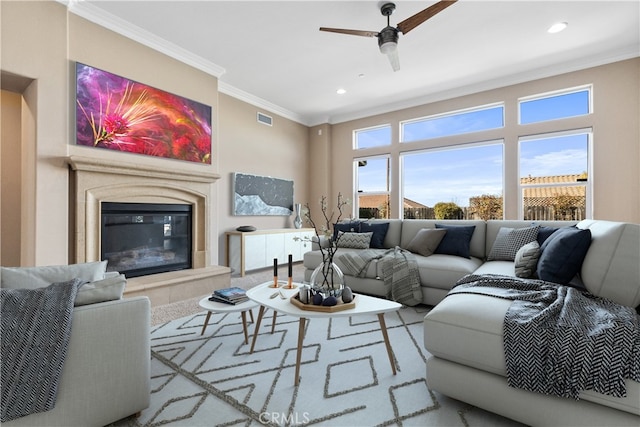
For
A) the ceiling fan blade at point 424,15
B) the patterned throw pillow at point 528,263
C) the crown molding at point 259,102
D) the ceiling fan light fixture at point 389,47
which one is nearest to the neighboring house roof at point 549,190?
the patterned throw pillow at point 528,263

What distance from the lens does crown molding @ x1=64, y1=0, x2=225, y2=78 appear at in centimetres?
291

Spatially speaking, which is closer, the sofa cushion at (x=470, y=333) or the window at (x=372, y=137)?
Answer: the sofa cushion at (x=470, y=333)

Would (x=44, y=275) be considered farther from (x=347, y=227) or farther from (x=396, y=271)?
(x=347, y=227)

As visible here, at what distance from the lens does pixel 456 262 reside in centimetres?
306

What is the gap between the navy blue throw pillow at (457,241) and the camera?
340 centimetres

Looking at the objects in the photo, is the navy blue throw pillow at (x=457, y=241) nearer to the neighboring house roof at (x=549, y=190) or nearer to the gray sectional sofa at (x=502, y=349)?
the gray sectional sofa at (x=502, y=349)

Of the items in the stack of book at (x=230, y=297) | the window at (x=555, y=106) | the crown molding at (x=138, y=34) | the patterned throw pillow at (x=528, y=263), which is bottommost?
the stack of book at (x=230, y=297)

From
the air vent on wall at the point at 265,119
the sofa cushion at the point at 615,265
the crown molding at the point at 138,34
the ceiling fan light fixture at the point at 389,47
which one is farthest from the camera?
the air vent on wall at the point at 265,119

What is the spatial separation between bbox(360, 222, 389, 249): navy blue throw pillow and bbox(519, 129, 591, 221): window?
2264 millimetres

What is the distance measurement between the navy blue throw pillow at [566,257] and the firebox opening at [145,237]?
12.6 feet

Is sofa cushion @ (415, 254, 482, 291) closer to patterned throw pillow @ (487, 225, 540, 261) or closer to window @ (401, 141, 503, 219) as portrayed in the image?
patterned throw pillow @ (487, 225, 540, 261)

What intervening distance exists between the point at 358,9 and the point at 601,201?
396 centimetres

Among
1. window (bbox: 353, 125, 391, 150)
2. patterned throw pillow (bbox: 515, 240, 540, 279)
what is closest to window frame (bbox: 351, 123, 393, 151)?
window (bbox: 353, 125, 391, 150)

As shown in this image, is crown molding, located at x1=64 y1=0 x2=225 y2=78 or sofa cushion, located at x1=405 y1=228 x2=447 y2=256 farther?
sofa cushion, located at x1=405 y1=228 x2=447 y2=256
